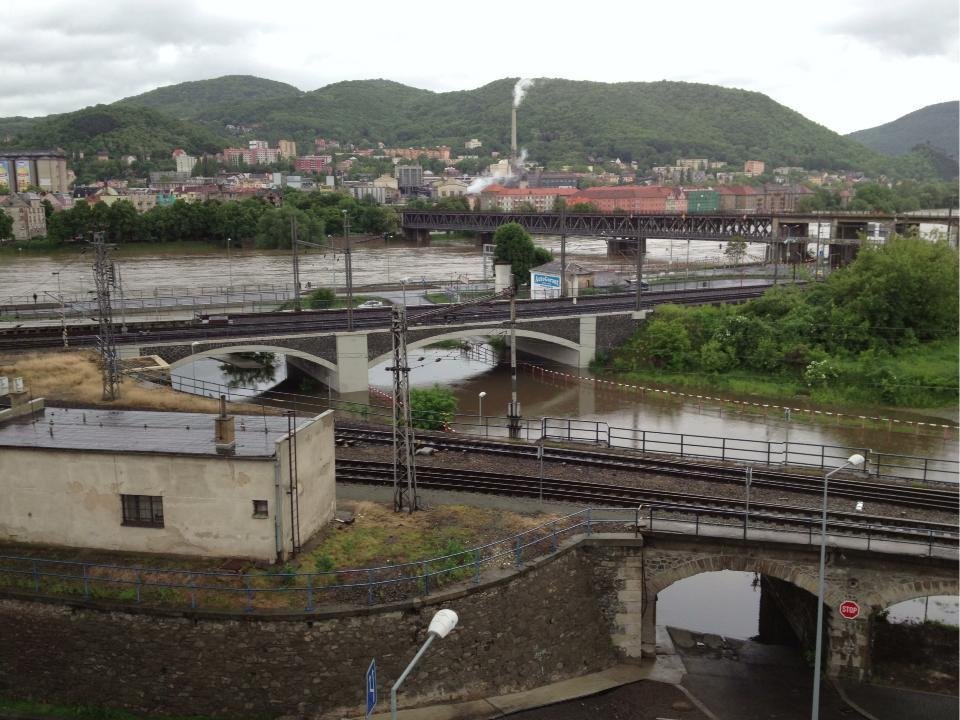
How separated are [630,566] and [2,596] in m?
11.6

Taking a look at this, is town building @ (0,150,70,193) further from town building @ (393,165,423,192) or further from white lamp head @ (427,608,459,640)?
white lamp head @ (427,608,459,640)

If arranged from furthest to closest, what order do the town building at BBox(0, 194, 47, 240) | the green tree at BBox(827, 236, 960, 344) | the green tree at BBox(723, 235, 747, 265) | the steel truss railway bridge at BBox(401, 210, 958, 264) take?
the town building at BBox(0, 194, 47, 240), the green tree at BBox(723, 235, 747, 265), the steel truss railway bridge at BBox(401, 210, 958, 264), the green tree at BBox(827, 236, 960, 344)

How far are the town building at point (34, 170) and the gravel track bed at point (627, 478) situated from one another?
5822 inches

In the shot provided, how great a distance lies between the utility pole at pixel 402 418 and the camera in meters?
18.8

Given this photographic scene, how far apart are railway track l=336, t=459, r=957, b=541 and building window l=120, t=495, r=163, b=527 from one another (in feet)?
18.8

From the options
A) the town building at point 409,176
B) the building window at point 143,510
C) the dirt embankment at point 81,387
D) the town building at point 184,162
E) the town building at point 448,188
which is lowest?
the building window at point 143,510

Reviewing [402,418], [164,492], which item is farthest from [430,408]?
[164,492]

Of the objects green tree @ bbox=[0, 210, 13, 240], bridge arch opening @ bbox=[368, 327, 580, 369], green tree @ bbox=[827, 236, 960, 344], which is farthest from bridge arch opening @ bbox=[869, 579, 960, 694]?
green tree @ bbox=[0, 210, 13, 240]

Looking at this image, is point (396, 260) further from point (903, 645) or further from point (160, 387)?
point (903, 645)

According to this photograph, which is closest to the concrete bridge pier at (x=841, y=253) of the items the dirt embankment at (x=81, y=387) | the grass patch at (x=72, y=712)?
the dirt embankment at (x=81, y=387)

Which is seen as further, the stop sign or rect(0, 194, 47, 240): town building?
rect(0, 194, 47, 240): town building

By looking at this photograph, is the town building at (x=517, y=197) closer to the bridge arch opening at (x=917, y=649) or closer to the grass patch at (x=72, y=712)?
the bridge arch opening at (x=917, y=649)

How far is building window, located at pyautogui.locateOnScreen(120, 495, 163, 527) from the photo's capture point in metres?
17.0

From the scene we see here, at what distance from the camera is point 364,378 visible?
39.9 m
